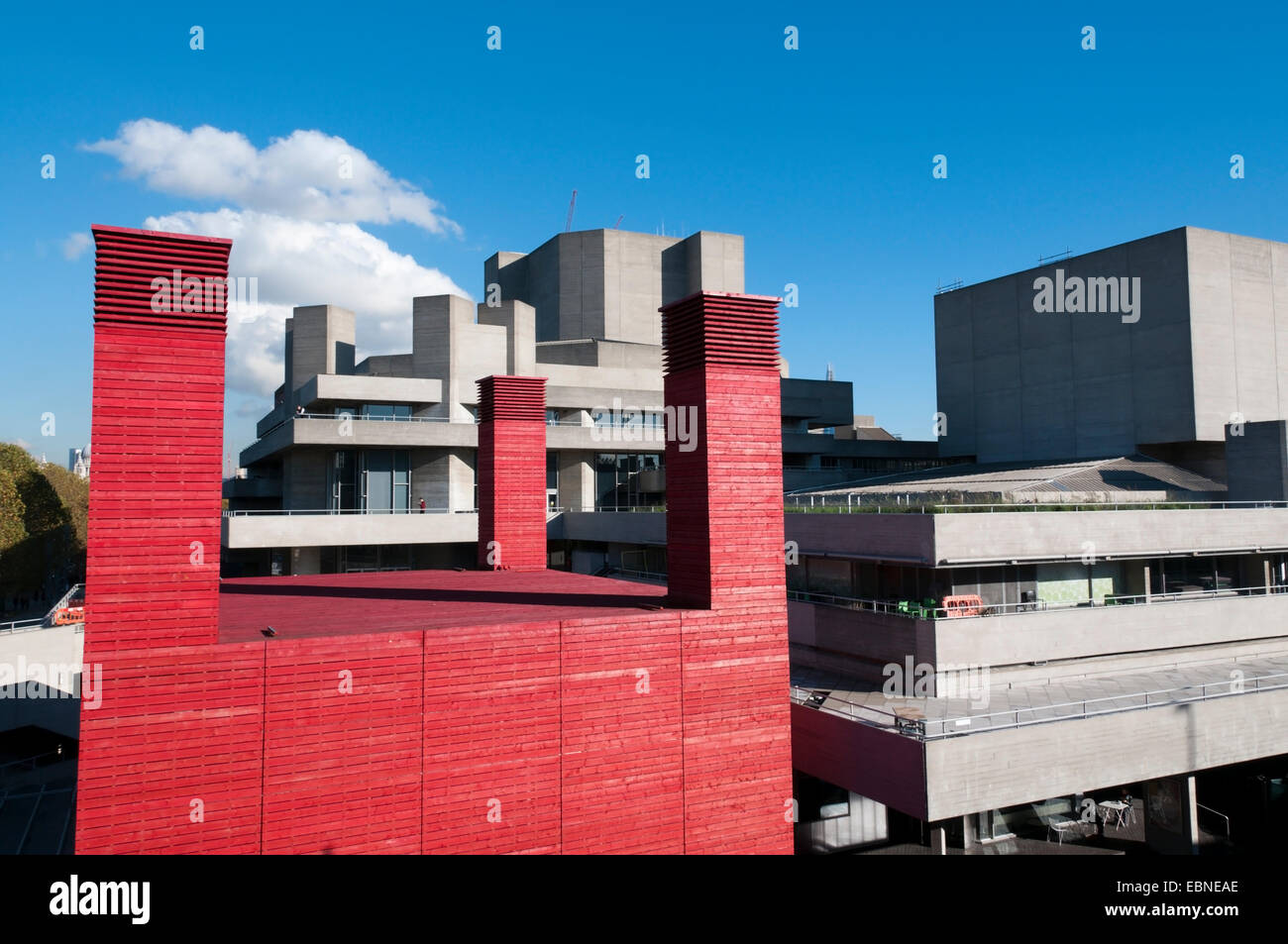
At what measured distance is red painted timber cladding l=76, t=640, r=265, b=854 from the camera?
9.60 m

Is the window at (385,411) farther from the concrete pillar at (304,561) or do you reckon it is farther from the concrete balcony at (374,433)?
the concrete pillar at (304,561)

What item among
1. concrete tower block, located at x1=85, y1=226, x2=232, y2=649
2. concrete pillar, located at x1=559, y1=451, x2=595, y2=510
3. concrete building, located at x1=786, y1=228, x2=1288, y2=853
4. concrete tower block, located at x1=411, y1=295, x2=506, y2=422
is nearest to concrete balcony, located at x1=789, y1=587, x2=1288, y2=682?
concrete building, located at x1=786, y1=228, x2=1288, y2=853

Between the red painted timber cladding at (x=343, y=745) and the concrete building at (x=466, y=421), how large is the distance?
27044mm

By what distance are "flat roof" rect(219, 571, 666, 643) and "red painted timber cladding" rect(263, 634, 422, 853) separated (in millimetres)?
663

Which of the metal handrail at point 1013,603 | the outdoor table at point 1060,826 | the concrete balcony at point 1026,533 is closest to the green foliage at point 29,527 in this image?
the concrete balcony at point 1026,533

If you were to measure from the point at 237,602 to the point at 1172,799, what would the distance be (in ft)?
79.3

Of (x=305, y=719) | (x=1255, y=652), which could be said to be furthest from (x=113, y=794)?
(x=1255, y=652)

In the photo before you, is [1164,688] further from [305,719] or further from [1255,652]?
[305,719]

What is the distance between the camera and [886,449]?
59.5 metres

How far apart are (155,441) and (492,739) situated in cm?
638

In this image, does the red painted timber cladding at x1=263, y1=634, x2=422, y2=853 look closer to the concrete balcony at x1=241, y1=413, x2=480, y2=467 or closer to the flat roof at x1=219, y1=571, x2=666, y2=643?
the flat roof at x1=219, y1=571, x2=666, y2=643

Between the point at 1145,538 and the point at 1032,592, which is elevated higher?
the point at 1145,538

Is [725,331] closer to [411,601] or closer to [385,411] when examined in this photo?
[411,601]

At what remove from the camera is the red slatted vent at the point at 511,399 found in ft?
80.3
